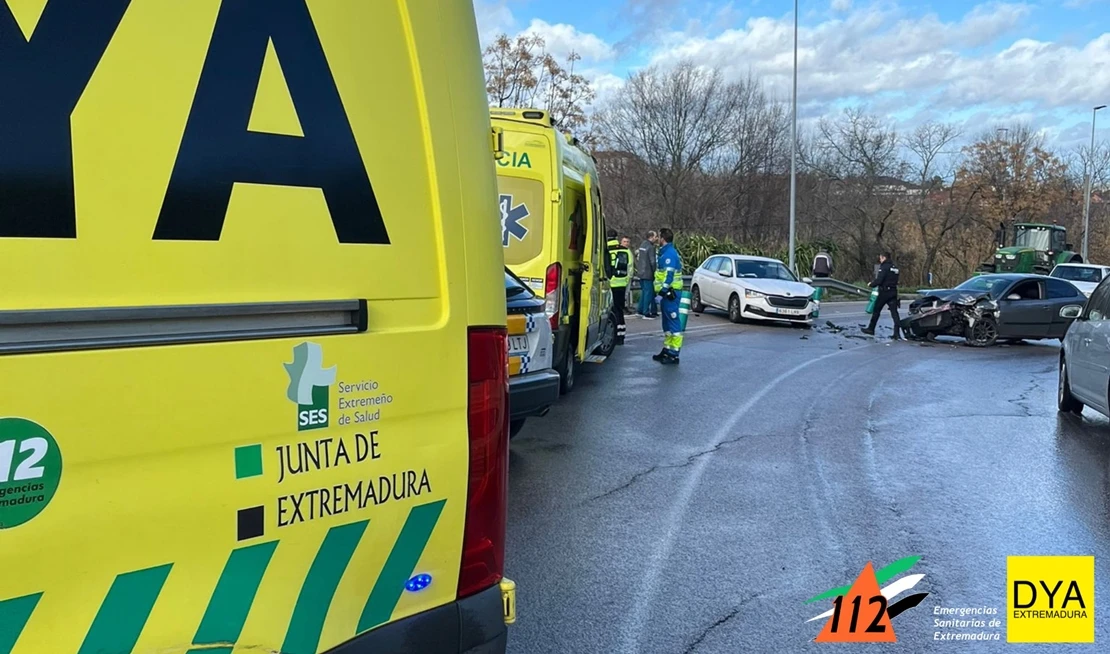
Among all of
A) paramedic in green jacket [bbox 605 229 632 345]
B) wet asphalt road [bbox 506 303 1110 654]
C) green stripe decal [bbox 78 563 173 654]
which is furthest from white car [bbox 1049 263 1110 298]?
green stripe decal [bbox 78 563 173 654]

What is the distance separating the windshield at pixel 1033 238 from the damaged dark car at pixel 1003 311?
23480 mm

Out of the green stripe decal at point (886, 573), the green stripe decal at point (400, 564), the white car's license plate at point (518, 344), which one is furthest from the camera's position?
the white car's license plate at point (518, 344)

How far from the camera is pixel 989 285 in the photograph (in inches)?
683

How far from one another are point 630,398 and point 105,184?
8.49 meters

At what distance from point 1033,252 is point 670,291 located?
30.0 m

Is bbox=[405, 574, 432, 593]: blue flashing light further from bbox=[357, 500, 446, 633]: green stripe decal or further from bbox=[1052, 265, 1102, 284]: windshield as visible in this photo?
bbox=[1052, 265, 1102, 284]: windshield

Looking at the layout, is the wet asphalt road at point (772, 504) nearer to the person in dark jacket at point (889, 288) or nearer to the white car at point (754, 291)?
the person in dark jacket at point (889, 288)

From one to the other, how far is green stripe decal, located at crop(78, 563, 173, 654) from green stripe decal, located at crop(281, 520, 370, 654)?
1.09 feet

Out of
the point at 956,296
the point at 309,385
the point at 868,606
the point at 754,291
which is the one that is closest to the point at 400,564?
the point at 309,385

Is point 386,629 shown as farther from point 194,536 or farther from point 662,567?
point 662,567

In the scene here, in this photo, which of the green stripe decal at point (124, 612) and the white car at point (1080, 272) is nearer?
the green stripe decal at point (124, 612)

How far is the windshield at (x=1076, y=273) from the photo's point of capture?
90.2 ft

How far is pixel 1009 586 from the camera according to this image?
4500mm

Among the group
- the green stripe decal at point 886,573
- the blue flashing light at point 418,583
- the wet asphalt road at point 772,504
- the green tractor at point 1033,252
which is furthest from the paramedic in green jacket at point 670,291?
the green tractor at point 1033,252
